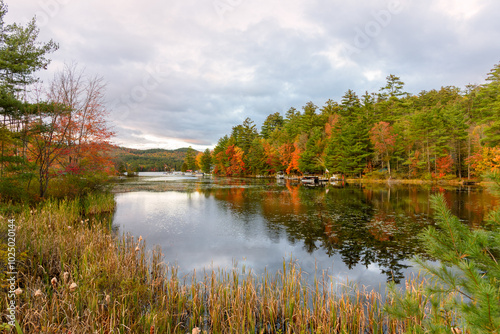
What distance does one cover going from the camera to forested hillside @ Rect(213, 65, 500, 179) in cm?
3575

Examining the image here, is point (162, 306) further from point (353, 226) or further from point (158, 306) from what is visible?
point (353, 226)

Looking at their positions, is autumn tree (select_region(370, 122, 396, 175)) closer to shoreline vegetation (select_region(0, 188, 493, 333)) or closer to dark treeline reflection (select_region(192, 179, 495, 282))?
dark treeline reflection (select_region(192, 179, 495, 282))

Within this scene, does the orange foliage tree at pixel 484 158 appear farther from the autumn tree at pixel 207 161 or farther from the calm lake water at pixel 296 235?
the autumn tree at pixel 207 161

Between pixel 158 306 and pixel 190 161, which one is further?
pixel 190 161

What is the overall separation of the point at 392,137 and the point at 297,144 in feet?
63.4

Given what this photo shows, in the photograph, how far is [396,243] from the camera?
9609 millimetres

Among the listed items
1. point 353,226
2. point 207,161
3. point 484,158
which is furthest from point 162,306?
point 207,161

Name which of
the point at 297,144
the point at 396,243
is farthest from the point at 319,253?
the point at 297,144

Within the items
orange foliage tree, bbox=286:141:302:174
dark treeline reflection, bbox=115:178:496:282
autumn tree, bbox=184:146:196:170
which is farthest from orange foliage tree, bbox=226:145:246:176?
dark treeline reflection, bbox=115:178:496:282

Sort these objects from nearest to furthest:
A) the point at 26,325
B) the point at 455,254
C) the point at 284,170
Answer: the point at 455,254
the point at 26,325
the point at 284,170

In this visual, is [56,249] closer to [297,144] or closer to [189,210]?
[189,210]

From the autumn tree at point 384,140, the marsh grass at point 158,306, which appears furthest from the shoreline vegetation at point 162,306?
the autumn tree at point 384,140

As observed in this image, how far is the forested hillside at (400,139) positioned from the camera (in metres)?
35.8

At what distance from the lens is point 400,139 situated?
141 feet
